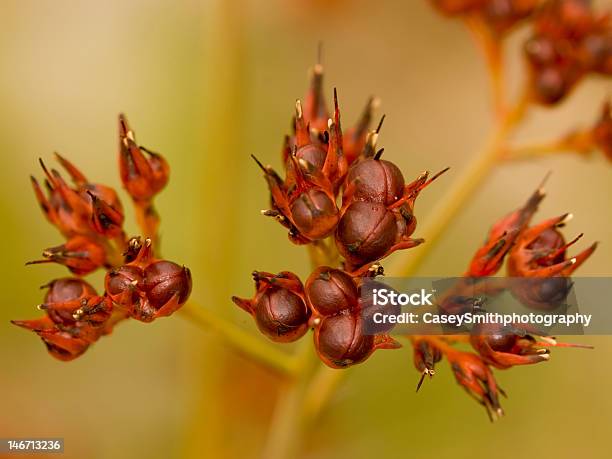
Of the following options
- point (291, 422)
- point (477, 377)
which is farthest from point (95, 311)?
point (477, 377)

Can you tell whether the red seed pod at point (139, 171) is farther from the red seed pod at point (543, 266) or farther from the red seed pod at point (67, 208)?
the red seed pod at point (543, 266)

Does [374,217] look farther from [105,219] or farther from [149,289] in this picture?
[105,219]

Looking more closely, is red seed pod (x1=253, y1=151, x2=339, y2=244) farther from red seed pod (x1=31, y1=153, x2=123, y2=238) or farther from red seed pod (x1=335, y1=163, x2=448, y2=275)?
red seed pod (x1=31, y1=153, x2=123, y2=238)

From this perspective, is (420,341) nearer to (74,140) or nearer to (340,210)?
(340,210)

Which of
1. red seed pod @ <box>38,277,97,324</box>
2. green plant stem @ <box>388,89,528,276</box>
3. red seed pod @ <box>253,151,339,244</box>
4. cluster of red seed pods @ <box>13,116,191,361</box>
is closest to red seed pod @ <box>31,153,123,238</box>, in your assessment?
cluster of red seed pods @ <box>13,116,191,361</box>

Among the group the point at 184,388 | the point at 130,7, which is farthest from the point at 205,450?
the point at 130,7
